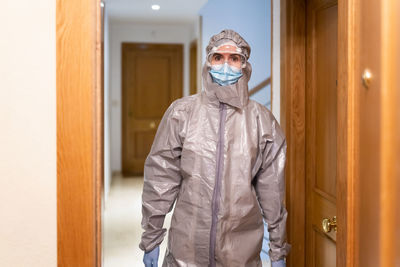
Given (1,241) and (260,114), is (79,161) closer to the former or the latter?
(1,241)

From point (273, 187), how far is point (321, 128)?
391 millimetres

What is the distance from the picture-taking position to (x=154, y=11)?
19.5 ft

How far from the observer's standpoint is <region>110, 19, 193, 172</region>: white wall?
270 inches

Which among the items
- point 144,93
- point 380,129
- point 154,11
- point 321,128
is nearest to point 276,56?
point 321,128

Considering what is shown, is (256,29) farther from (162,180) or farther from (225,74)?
(162,180)

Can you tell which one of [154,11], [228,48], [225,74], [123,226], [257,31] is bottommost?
[123,226]

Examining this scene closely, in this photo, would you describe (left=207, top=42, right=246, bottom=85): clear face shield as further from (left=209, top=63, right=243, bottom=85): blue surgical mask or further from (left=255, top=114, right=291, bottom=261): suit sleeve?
(left=255, top=114, right=291, bottom=261): suit sleeve

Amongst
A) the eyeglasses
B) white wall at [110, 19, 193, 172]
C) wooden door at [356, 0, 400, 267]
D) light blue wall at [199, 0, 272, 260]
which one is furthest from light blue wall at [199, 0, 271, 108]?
white wall at [110, 19, 193, 172]

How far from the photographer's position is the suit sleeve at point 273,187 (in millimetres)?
1886

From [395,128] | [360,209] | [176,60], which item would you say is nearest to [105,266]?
[360,209]

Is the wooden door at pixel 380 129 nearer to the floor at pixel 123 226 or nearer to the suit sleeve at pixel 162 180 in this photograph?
the suit sleeve at pixel 162 180

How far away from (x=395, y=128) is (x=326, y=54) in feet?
3.19

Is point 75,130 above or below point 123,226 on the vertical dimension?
above

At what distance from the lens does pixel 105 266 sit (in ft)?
10.8
